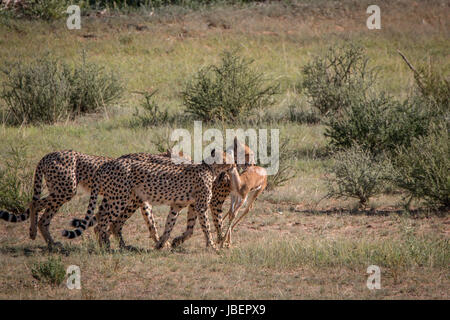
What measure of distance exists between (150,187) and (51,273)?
1.68m

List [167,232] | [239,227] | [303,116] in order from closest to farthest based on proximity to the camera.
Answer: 1. [167,232]
2. [239,227]
3. [303,116]

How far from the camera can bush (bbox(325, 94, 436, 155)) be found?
1230 centimetres

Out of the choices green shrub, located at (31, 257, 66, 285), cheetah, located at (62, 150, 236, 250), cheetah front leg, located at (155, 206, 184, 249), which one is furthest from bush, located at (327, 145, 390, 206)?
green shrub, located at (31, 257, 66, 285)

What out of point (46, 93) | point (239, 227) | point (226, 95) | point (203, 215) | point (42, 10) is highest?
point (42, 10)

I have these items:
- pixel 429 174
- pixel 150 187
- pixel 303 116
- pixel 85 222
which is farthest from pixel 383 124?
pixel 85 222

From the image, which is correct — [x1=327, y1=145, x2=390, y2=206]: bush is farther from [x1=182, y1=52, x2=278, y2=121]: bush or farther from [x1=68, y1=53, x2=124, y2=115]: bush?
[x1=68, y1=53, x2=124, y2=115]: bush

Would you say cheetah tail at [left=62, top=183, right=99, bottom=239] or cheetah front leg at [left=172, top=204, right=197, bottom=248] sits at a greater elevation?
cheetah tail at [left=62, top=183, right=99, bottom=239]

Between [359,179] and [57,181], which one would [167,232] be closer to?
[57,181]

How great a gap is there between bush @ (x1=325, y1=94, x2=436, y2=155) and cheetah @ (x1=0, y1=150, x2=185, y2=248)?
523cm

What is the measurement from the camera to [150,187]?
7906 mm

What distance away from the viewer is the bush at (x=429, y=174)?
9.57 meters

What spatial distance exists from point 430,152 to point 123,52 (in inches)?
548

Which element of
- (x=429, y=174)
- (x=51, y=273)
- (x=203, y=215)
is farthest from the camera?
(x=429, y=174)
